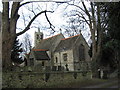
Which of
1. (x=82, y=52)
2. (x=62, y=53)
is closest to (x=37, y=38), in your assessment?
(x=62, y=53)

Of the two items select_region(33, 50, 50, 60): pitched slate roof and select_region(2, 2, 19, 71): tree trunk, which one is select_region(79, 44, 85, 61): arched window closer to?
select_region(33, 50, 50, 60): pitched slate roof

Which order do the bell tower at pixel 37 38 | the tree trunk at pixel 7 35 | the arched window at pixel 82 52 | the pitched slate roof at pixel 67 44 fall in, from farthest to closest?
the bell tower at pixel 37 38, the pitched slate roof at pixel 67 44, the arched window at pixel 82 52, the tree trunk at pixel 7 35

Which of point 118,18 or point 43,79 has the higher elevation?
point 118,18

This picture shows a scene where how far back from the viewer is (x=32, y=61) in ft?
114

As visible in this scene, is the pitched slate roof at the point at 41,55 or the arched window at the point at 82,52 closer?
the arched window at the point at 82,52

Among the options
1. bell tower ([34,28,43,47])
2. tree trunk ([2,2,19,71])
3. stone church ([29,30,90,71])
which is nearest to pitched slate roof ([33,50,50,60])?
stone church ([29,30,90,71])

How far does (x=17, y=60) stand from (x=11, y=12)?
24277 millimetres

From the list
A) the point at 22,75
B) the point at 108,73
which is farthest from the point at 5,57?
the point at 108,73

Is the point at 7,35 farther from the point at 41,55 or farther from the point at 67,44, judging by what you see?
the point at 41,55

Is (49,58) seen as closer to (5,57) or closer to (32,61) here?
(32,61)

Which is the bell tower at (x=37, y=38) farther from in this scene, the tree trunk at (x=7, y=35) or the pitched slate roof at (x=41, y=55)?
the tree trunk at (x=7, y=35)

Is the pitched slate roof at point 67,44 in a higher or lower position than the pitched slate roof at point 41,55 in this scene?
higher

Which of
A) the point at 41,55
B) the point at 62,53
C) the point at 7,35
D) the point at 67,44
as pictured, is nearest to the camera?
the point at 7,35

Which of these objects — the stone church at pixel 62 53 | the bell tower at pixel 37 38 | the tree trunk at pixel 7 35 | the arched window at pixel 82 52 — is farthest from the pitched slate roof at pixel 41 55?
the tree trunk at pixel 7 35
